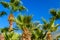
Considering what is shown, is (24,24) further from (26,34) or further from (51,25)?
(51,25)

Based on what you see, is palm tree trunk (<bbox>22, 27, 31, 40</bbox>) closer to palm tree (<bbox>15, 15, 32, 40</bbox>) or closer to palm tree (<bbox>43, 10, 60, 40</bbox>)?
palm tree (<bbox>15, 15, 32, 40</bbox>)

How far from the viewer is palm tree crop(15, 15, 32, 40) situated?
61.1ft

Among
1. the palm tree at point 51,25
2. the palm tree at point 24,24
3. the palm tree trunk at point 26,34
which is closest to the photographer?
the palm tree at point 24,24

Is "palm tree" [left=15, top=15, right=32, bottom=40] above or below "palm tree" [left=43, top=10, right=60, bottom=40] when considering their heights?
below

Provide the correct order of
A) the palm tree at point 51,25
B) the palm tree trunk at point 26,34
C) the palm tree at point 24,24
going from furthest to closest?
the palm tree at point 51,25
the palm tree trunk at point 26,34
the palm tree at point 24,24

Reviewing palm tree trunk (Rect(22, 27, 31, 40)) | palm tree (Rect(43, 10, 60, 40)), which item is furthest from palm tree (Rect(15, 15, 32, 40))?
palm tree (Rect(43, 10, 60, 40))

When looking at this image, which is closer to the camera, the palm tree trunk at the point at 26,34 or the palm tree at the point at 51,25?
the palm tree trunk at the point at 26,34

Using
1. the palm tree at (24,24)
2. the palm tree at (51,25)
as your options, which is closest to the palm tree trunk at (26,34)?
the palm tree at (24,24)

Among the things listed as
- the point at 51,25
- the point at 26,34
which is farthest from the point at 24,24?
the point at 51,25

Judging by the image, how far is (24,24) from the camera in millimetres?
18438

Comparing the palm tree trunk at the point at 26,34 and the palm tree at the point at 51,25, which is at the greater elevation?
the palm tree at the point at 51,25

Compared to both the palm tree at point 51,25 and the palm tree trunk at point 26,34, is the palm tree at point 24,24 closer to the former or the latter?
the palm tree trunk at point 26,34

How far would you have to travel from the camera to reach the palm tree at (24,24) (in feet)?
61.1

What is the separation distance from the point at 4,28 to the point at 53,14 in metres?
7.17
